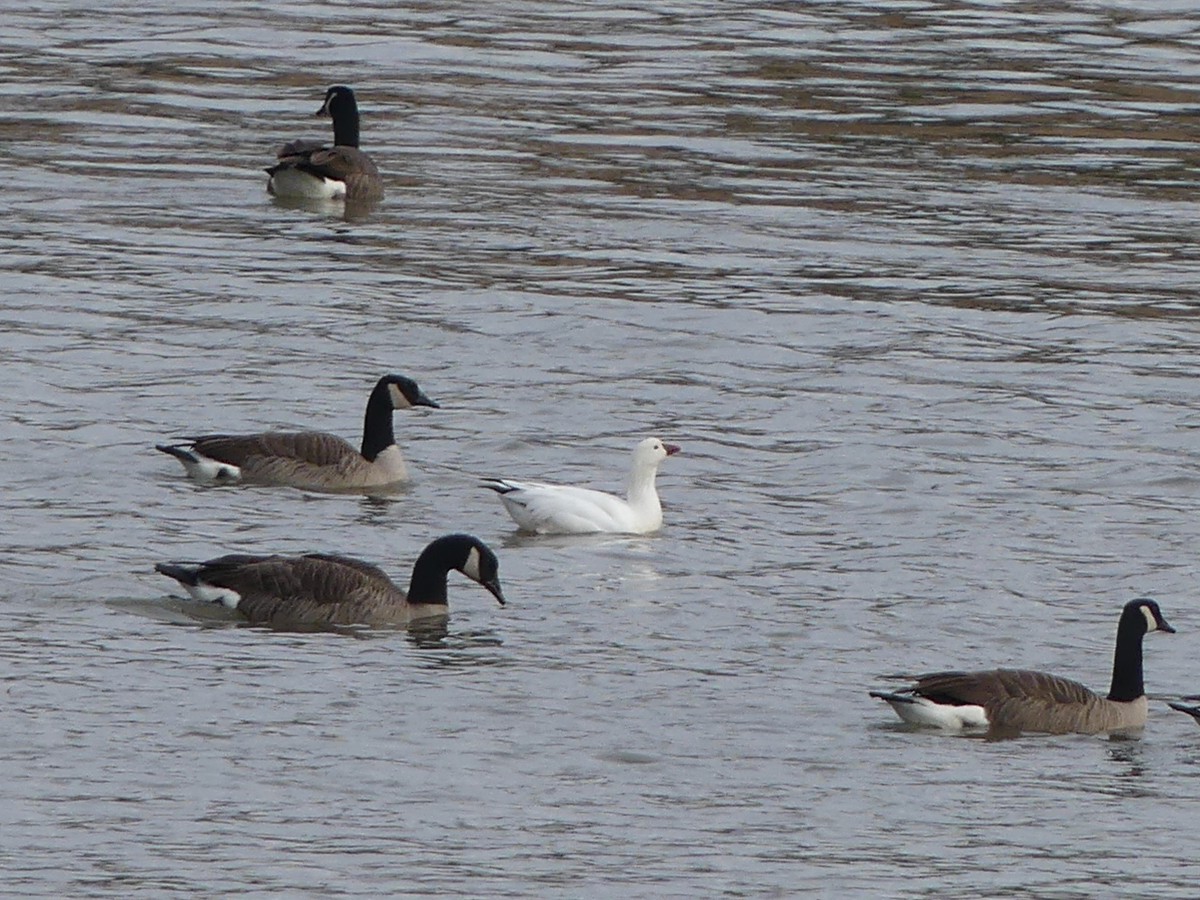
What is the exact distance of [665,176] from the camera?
30.4 m

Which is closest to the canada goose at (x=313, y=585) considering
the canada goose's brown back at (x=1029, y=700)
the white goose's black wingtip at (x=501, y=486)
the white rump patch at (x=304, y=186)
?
the white goose's black wingtip at (x=501, y=486)

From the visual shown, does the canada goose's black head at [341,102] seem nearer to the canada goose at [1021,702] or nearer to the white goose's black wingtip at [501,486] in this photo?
the white goose's black wingtip at [501,486]

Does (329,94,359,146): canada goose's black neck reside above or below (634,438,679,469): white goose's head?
above

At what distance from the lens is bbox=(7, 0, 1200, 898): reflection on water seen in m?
13.0

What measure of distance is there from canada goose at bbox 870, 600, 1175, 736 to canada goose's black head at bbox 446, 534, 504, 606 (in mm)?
2755

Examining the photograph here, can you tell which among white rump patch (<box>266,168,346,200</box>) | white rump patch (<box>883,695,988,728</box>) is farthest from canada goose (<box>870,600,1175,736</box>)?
white rump patch (<box>266,168,346,200</box>)

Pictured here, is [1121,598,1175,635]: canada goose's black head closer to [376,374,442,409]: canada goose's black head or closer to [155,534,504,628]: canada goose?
[155,534,504,628]: canada goose

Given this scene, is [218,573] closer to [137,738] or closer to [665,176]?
[137,738]

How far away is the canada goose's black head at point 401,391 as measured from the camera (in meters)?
20.1

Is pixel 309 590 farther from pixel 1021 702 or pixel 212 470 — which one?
pixel 1021 702

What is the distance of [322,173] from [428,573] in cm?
1282

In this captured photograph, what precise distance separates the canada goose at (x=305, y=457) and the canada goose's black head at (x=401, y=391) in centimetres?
1

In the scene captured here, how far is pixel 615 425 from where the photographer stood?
2136cm

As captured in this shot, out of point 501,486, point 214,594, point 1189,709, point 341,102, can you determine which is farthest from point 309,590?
point 341,102
